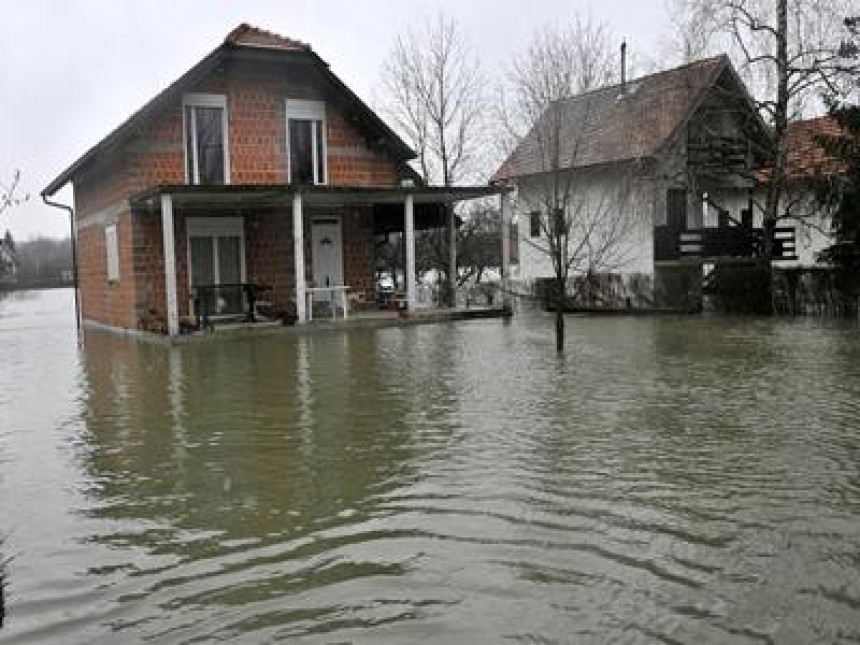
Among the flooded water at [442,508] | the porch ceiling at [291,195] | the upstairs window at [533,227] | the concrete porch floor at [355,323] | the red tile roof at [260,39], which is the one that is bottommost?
the flooded water at [442,508]

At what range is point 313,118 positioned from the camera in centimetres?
2264

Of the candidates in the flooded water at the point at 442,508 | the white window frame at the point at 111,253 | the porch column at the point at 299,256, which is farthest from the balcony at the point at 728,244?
the white window frame at the point at 111,253

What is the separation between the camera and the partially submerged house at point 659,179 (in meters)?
25.0

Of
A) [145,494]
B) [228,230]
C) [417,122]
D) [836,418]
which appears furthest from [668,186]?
[145,494]

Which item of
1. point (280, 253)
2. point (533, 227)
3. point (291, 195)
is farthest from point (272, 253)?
point (533, 227)

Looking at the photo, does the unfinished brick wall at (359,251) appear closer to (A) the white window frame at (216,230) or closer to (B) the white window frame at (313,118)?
(B) the white window frame at (313,118)

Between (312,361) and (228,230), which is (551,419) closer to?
(312,361)

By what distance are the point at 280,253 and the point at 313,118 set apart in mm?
3346

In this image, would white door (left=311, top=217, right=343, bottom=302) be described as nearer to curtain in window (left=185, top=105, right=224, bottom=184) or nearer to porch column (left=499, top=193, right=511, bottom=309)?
curtain in window (left=185, top=105, right=224, bottom=184)

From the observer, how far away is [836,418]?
8602 mm

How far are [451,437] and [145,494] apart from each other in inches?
106

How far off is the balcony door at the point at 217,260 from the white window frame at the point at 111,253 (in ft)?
6.94

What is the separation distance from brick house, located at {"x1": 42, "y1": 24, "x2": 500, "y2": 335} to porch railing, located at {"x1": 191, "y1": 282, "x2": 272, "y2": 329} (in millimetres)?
48

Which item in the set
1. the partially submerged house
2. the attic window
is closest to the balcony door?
the partially submerged house
